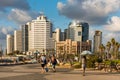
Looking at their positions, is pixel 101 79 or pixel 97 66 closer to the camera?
pixel 101 79

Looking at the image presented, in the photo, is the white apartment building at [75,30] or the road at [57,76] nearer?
the road at [57,76]

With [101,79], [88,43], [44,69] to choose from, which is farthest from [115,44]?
[101,79]

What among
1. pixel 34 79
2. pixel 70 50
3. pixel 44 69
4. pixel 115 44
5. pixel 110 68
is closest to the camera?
pixel 34 79

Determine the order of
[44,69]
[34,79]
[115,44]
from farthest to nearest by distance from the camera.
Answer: [115,44] < [44,69] < [34,79]

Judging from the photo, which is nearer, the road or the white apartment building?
the road

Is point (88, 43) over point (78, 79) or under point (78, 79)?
over

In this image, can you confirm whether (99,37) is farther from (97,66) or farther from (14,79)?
(14,79)

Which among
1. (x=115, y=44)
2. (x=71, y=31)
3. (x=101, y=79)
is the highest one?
(x=71, y=31)

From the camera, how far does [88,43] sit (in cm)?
16550

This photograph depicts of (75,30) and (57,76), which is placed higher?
(75,30)

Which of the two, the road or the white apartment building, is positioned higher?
the white apartment building

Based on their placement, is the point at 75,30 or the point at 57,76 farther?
the point at 75,30

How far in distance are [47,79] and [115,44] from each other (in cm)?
8970

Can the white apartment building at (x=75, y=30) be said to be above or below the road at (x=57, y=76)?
above
